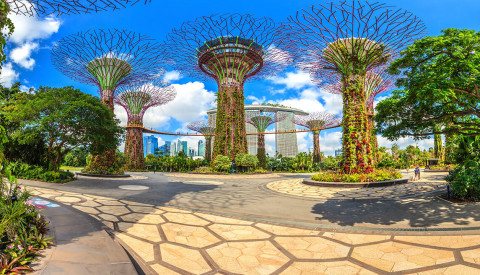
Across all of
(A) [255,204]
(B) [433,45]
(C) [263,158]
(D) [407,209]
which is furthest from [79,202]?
(C) [263,158]

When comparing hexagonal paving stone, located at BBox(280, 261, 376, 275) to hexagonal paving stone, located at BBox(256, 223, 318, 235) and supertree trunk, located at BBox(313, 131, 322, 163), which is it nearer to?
hexagonal paving stone, located at BBox(256, 223, 318, 235)

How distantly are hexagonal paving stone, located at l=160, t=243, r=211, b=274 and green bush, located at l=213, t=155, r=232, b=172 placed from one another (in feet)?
62.2

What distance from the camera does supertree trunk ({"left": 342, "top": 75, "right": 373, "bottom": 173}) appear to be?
14.0m

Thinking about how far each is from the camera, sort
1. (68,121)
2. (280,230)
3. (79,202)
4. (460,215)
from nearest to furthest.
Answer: (280,230), (460,215), (79,202), (68,121)

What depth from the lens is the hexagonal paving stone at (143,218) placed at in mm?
5391

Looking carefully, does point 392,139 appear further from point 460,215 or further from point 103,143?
point 103,143

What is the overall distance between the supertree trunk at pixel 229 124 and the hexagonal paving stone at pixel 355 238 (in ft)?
64.6

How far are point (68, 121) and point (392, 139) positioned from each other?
15.6 m

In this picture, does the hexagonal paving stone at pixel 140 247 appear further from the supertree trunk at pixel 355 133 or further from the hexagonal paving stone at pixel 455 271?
the supertree trunk at pixel 355 133

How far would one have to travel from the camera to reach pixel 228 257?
3566 mm

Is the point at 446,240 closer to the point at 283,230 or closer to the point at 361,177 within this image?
the point at 283,230

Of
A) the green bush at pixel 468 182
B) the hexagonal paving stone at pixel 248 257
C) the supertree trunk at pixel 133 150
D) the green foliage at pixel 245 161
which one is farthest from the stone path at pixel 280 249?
the supertree trunk at pixel 133 150

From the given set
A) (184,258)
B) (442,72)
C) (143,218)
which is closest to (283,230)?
(184,258)

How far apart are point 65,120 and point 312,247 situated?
1392 cm
